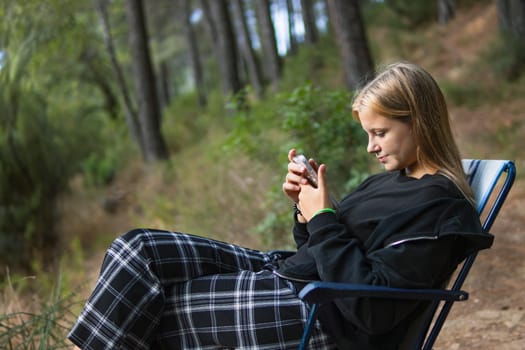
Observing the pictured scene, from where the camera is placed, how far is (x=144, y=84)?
10.2 m

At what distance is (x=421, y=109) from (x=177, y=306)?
1.03 meters

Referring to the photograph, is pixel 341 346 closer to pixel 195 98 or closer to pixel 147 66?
pixel 147 66

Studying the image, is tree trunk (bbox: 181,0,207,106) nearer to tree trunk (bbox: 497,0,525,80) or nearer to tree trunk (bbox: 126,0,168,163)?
tree trunk (bbox: 126,0,168,163)

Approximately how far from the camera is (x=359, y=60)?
549cm

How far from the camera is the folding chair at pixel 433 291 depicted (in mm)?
1489

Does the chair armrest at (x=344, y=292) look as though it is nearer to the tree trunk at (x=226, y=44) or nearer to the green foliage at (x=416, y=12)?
the tree trunk at (x=226, y=44)

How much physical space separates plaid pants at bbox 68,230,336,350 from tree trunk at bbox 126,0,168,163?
8596 millimetres

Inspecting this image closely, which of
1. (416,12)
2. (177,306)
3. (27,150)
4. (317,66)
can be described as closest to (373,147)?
(177,306)

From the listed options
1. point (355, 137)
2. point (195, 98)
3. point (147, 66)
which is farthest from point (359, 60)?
point (195, 98)

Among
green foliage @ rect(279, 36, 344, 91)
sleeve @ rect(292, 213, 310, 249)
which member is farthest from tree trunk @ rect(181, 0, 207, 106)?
sleeve @ rect(292, 213, 310, 249)

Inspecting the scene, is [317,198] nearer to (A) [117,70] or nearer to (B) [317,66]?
(A) [117,70]

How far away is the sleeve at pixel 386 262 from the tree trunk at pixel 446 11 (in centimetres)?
1211

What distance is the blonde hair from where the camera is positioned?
5.66 feet

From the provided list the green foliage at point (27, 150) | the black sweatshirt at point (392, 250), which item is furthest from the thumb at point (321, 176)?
the green foliage at point (27, 150)
